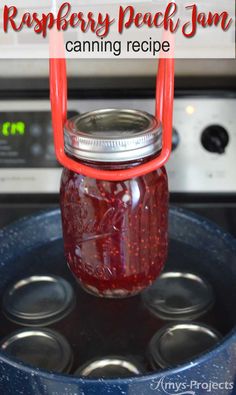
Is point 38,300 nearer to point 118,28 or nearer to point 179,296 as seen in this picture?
point 179,296

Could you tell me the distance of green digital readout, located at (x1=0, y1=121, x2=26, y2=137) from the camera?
2.08 ft

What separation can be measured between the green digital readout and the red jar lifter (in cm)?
18

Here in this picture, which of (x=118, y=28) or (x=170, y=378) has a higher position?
(x=118, y=28)

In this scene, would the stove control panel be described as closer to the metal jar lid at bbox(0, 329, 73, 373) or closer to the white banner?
the white banner

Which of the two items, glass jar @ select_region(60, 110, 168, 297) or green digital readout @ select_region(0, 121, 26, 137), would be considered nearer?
glass jar @ select_region(60, 110, 168, 297)

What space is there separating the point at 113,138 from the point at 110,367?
221 millimetres

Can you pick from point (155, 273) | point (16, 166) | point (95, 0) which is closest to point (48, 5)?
point (95, 0)

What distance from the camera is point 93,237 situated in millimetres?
480

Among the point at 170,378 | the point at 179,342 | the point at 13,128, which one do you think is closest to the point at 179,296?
the point at 179,342

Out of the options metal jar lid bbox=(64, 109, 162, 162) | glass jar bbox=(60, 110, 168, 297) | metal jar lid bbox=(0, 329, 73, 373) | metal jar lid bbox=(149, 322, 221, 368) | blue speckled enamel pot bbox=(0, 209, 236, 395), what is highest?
metal jar lid bbox=(64, 109, 162, 162)

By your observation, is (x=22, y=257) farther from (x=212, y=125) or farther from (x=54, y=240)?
(x=212, y=125)

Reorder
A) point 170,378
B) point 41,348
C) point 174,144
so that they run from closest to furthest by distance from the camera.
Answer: point 170,378
point 41,348
point 174,144

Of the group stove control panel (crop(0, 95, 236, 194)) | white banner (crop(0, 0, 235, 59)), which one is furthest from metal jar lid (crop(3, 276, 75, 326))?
white banner (crop(0, 0, 235, 59))

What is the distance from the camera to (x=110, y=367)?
1.59ft
